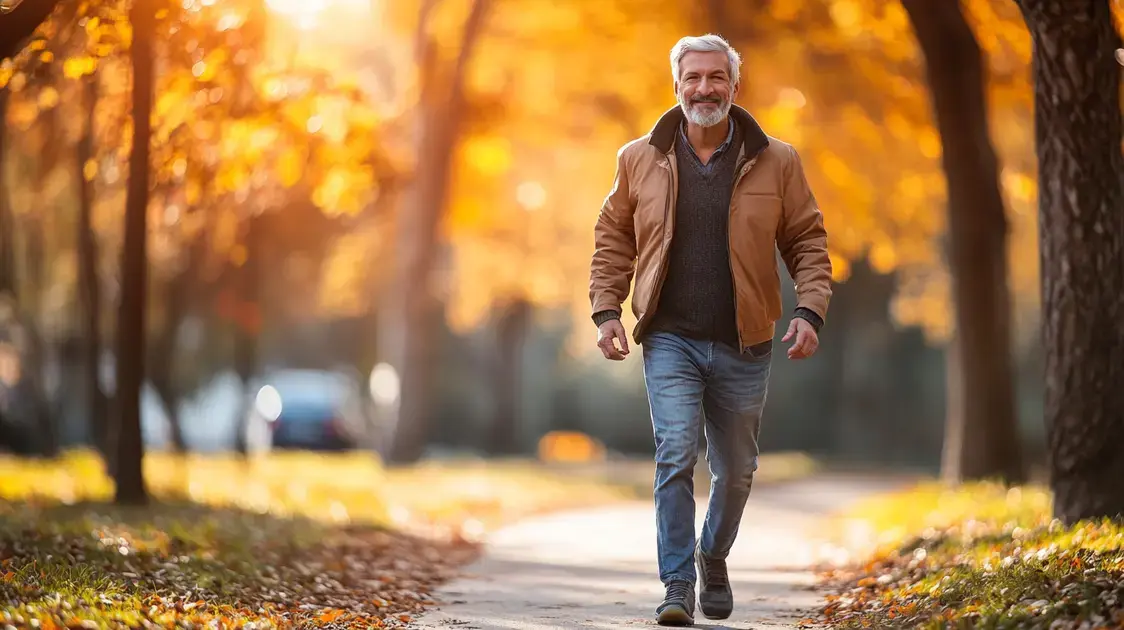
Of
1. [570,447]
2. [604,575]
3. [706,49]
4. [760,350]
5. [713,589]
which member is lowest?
[570,447]

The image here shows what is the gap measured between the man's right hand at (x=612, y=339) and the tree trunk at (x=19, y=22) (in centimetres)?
331

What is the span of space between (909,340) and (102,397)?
20.5 metres

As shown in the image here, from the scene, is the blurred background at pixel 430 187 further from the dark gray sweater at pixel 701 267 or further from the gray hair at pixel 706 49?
the dark gray sweater at pixel 701 267

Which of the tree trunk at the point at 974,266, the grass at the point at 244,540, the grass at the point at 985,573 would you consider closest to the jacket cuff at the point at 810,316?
the grass at the point at 985,573

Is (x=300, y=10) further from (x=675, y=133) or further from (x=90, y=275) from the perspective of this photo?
(x=675, y=133)

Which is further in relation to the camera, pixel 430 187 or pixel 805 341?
pixel 430 187

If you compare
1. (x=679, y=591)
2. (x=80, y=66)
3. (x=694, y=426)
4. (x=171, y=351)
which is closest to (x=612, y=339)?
(x=694, y=426)

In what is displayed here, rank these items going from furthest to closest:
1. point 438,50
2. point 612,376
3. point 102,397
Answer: point 612,376 < point 438,50 < point 102,397

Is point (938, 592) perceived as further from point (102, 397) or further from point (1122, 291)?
point (102, 397)

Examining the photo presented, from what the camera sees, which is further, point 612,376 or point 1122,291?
point 612,376

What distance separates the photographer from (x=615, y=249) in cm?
643

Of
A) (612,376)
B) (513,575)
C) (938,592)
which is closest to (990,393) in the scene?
(513,575)

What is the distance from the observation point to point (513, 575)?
29.5ft

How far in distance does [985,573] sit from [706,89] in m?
2.59
